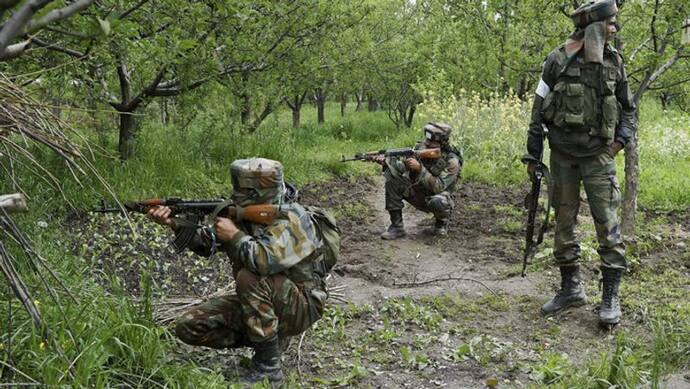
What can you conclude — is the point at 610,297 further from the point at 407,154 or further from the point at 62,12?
the point at 62,12

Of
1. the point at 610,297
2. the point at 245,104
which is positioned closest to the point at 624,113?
the point at 610,297

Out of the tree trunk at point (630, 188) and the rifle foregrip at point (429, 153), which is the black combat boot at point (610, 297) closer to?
the tree trunk at point (630, 188)

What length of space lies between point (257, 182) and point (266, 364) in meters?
1.00

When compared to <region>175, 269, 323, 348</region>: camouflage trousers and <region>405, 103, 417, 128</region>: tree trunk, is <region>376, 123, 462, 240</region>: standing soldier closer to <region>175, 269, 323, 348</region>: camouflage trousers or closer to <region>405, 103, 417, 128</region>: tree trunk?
<region>175, 269, 323, 348</region>: camouflage trousers

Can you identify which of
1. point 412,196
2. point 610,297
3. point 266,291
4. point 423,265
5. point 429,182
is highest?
point 266,291

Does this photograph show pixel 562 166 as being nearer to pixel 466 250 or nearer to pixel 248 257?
pixel 466 250

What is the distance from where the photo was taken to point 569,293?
4965mm

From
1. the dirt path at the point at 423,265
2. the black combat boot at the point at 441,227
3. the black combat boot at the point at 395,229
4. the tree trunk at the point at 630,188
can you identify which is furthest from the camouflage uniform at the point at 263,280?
the black combat boot at the point at 441,227

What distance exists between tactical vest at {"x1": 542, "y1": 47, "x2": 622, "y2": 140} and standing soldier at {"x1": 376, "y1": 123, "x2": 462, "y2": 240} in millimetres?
2458

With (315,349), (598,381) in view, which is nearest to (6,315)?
(315,349)

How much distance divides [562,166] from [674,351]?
5.02 ft

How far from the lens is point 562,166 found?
487cm

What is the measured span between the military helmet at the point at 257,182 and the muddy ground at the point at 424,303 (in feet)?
3.00

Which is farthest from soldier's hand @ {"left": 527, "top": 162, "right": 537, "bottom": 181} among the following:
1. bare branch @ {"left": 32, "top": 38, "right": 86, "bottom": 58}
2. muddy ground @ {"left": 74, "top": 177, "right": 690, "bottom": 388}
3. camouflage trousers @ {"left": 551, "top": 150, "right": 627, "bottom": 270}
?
bare branch @ {"left": 32, "top": 38, "right": 86, "bottom": 58}
